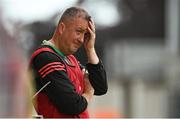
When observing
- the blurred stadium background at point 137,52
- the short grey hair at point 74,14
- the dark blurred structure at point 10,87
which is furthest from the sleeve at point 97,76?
the blurred stadium background at point 137,52

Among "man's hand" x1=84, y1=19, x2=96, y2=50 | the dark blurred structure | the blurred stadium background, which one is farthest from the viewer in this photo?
the blurred stadium background

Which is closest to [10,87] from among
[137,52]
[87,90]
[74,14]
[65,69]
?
[87,90]

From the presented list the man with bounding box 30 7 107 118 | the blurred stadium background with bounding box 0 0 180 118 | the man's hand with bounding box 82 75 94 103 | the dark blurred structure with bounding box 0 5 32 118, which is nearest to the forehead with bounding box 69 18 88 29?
the man with bounding box 30 7 107 118

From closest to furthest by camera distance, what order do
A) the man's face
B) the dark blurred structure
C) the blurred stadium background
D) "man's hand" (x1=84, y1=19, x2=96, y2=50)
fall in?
the man's face < "man's hand" (x1=84, y1=19, x2=96, y2=50) < the dark blurred structure < the blurred stadium background

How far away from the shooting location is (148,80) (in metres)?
29.7

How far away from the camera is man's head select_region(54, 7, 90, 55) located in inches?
175

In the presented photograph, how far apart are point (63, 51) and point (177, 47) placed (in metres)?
28.8

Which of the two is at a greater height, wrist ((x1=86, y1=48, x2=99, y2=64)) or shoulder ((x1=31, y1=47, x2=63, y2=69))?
shoulder ((x1=31, y1=47, x2=63, y2=69))

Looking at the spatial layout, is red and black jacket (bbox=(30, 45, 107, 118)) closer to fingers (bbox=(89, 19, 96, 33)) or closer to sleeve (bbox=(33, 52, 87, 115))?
sleeve (bbox=(33, 52, 87, 115))

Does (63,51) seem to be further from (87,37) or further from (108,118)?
(108,118)

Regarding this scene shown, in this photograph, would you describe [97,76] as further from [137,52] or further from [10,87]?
[137,52]

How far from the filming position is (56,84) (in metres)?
4.46

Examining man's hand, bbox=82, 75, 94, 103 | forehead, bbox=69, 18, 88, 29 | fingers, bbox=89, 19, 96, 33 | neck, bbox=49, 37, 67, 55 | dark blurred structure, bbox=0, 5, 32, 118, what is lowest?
dark blurred structure, bbox=0, 5, 32, 118

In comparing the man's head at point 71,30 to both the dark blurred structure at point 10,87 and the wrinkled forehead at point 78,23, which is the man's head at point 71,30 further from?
the dark blurred structure at point 10,87
